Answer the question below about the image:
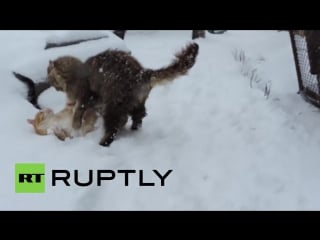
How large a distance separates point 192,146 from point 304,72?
1.96 m

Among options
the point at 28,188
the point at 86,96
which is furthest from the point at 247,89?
the point at 28,188

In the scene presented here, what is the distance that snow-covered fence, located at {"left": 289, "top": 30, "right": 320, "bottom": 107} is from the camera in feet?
18.9

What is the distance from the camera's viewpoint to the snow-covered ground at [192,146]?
4027mm

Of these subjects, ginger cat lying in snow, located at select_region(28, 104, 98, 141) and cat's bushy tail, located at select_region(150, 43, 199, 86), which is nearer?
cat's bushy tail, located at select_region(150, 43, 199, 86)

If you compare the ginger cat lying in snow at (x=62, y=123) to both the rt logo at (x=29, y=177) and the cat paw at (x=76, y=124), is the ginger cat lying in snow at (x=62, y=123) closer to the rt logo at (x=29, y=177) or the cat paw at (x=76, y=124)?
the cat paw at (x=76, y=124)

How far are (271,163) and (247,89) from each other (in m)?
2.16

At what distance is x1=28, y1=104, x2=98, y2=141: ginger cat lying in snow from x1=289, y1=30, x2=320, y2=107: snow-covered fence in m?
2.49

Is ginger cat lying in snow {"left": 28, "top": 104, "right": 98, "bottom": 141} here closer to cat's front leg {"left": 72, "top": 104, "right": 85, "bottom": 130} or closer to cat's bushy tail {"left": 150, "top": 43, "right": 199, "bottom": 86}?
cat's front leg {"left": 72, "top": 104, "right": 85, "bottom": 130}

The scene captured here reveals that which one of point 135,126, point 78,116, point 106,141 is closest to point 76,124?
point 78,116

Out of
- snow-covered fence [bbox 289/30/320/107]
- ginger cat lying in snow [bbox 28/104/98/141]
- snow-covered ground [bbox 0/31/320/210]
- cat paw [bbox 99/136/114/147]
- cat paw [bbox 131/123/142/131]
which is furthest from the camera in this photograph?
snow-covered fence [bbox 289/30/320/107]

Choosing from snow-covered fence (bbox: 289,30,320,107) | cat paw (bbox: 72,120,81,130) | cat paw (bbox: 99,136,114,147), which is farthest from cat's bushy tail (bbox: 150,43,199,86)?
snow-covered fence (bbox: 289,30,320,107)

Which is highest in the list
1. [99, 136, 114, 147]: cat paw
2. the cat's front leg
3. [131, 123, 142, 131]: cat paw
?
the cat's front leg

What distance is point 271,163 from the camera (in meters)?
4.55

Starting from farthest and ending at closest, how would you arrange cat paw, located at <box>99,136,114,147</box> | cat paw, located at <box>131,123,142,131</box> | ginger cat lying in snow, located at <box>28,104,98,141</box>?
1. cat paw, located at <box>131,123,142,131</box>
2. ginger cat lying in snow, located at <box>28,104,98,141</box>
3. cat paw, located at <box>99,136,114,147</box>
